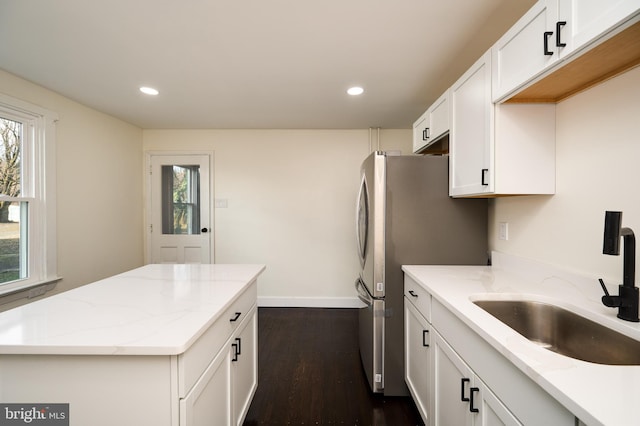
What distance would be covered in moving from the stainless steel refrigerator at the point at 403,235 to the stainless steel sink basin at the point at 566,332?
64 centimetres

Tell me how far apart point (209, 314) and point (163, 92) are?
2434 millimetres

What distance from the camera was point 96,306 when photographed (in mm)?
1099

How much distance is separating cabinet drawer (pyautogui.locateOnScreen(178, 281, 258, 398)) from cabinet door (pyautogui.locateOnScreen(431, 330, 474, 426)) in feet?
3.24

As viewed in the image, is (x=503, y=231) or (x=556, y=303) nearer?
(x=556, y=303)

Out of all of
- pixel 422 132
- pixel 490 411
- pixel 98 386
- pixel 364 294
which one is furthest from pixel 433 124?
pixel 98 386

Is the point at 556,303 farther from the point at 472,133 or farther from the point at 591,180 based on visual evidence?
the point at 472,133

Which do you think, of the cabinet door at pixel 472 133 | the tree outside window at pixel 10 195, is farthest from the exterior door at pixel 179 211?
the cabinet door at pixel 472 133

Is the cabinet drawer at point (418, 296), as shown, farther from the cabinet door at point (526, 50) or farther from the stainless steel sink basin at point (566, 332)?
the cabinet door at point (526, 50)

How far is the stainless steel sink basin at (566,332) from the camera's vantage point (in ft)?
3.00

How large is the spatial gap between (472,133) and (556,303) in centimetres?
96

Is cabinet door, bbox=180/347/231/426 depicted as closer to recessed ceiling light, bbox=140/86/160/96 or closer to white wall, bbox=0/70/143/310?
white wall, bbox=0/70/143/310

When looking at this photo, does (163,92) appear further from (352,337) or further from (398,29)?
(352,337)

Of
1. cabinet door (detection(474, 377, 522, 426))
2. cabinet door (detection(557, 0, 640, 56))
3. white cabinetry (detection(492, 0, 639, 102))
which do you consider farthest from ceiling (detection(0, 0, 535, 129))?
cabinet door (detection(474, 377, 522, 426))

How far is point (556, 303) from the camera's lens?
1.21 meters
